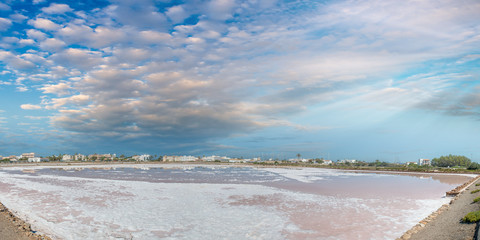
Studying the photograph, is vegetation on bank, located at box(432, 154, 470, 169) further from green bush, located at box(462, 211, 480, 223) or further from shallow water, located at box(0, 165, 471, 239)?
green bush, located at box(462, 211, 480, 223)

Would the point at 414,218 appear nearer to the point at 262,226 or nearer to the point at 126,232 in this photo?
the point at 262,226

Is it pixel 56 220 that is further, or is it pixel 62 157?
pixel 62 157

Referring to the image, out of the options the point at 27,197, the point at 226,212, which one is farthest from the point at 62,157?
the point at 226,212

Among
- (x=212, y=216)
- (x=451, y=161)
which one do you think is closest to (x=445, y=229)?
(x=212, y=216)

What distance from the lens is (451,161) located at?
111 m

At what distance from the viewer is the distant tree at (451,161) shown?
358 feet

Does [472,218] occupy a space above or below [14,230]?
above

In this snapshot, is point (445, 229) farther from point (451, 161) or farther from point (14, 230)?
point (451, 161)

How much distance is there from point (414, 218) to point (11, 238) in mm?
17092

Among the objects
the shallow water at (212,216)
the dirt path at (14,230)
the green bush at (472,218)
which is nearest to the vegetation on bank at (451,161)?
the shallow water at (212,216)

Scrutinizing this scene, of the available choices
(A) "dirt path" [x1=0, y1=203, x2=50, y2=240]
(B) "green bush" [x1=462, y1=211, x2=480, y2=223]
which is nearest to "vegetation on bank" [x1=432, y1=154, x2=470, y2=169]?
(B) "green bush" [x1=462, y1=211, x2=480, y2=223]

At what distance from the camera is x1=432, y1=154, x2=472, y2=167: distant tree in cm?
10911

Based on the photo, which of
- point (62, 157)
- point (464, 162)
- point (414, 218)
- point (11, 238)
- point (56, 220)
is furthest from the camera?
point (62, 157)

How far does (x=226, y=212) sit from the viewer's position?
48.4 ft
